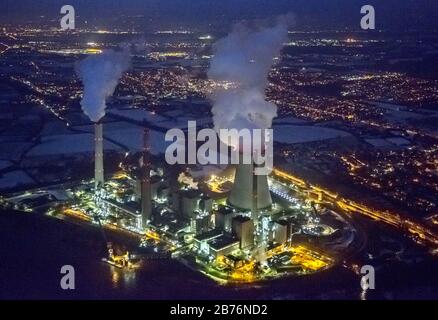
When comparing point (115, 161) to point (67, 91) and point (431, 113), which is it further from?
point (431, 113)

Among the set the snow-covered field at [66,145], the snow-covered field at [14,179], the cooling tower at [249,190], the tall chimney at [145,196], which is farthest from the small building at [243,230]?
the snow-covered field at [66,145]

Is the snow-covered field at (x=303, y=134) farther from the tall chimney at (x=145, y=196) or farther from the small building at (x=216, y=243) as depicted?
the small building at (x=216, y=243)

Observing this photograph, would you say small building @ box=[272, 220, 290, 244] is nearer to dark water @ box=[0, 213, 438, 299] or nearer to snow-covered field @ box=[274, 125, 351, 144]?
dark water @ box=[0, 213, 438, 299]

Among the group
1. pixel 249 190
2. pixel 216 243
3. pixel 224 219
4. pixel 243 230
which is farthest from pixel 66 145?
pixel 243 230

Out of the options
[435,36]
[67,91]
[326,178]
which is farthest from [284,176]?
[435,36]

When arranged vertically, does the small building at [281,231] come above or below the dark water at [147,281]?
above

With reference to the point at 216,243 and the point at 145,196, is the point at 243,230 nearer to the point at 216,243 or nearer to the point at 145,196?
the point at 216,243

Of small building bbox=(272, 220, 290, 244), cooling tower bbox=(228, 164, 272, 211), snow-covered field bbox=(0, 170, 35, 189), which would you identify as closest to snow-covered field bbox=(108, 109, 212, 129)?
snow-covered field bbox=(0, 170, 35, 189)
